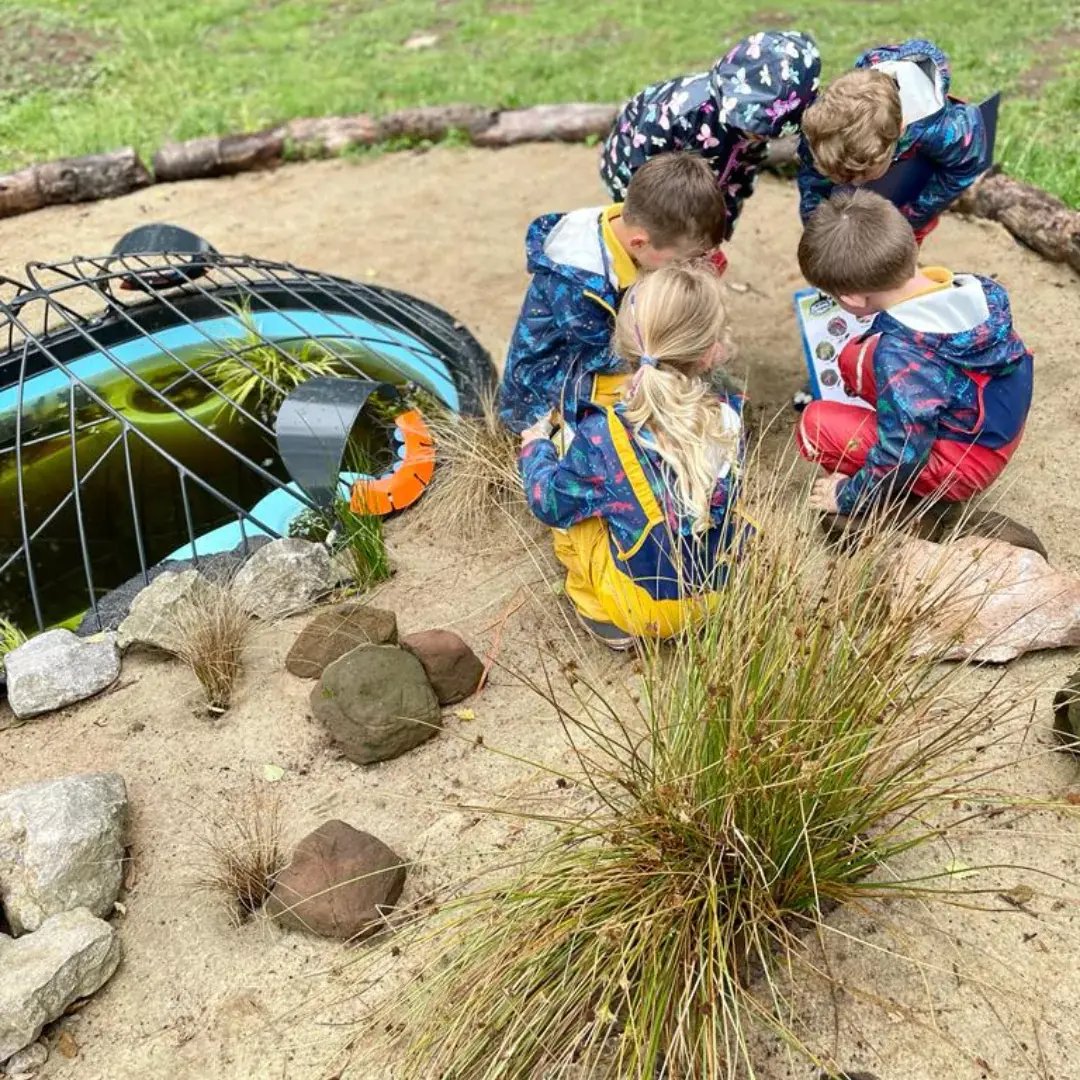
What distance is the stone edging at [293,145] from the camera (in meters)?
6.11

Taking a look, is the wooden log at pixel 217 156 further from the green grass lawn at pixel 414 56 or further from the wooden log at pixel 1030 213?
the wooden log at pixel 1030 213

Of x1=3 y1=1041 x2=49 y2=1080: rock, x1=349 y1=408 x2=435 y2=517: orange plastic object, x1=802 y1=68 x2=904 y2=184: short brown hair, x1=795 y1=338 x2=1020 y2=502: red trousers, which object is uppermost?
x1=802 y1=68 x2=904 y2=184: short brown hair

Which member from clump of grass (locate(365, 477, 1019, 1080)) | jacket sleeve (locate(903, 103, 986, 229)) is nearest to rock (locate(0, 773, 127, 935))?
clump of grass (locate(365, 477, 1019, 1080))

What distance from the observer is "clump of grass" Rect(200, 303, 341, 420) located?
411 cm

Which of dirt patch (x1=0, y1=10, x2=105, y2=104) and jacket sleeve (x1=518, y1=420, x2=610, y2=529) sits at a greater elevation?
jacket sleeve (x1=518, y1=420, x2=610, y2=529)

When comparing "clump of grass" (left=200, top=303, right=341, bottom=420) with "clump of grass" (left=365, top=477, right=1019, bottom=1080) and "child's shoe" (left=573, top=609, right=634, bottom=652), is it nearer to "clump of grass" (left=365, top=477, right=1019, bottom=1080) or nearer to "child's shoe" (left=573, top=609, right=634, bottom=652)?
"child's shoe" (left=573, top=609, right=634, bottom=652)

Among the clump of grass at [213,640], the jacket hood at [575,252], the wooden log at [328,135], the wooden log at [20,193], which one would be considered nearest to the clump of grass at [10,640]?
the clump of grass at [213,640]

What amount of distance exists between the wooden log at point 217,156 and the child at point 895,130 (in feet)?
12.5

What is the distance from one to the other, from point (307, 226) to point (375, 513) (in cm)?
291

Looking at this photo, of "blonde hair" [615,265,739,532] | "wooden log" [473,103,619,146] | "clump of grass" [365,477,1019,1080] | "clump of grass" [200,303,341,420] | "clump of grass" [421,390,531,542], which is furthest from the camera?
"wooden log" [473,103,619,146]

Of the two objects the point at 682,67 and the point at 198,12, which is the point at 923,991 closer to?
the point at 682,67

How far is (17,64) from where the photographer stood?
7.94 metres

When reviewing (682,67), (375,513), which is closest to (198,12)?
(682,67)

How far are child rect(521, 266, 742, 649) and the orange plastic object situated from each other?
0.83 meters
